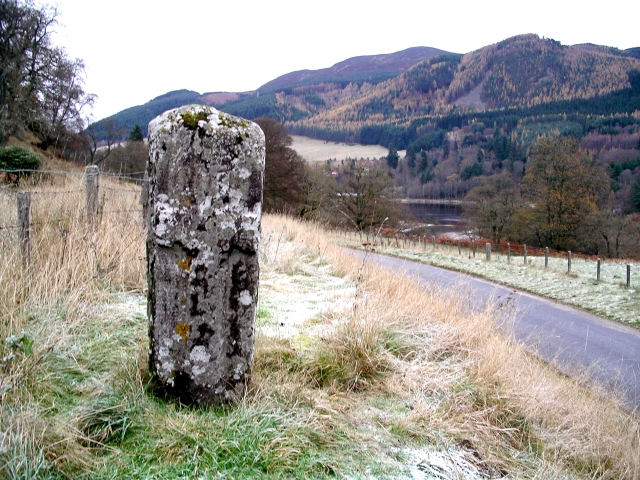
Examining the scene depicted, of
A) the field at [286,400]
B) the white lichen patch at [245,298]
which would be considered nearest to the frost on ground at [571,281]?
the field at [286,400]

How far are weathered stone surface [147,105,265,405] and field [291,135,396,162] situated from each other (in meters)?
127

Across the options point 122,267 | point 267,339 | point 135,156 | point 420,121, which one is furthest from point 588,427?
point 420,121

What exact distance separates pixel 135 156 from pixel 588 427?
35.0 meters

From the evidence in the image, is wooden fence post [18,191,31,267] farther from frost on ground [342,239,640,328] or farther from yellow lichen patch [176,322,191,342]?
frost on ground [342,239,640,328]

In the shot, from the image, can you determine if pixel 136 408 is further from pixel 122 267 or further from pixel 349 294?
pixel 349 294

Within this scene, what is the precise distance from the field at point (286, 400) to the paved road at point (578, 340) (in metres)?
2.01

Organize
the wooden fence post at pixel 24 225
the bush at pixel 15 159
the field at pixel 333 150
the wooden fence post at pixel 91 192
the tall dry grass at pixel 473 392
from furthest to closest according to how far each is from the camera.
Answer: the field at pixel 333 150 < the bush at pixel 15 159 < the wooden fence post at pixel 91 192 < the wooden fence post at pixel 24 225 < the tall dry grass at pixel 473 392

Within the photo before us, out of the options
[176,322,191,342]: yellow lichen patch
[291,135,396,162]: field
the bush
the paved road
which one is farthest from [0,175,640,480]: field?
[291,135,396,162]: field

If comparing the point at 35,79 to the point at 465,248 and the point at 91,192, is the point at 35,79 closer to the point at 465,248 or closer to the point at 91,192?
the point at 91,192

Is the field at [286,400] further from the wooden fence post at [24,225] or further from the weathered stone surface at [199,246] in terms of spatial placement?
the weathered stone surface at [199,246]

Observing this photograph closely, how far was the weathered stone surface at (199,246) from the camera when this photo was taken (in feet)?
7.98

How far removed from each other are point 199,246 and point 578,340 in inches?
361

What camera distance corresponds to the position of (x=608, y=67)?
18475 centimetres

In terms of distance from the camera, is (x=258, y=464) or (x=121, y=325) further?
(x=121, y=325)
